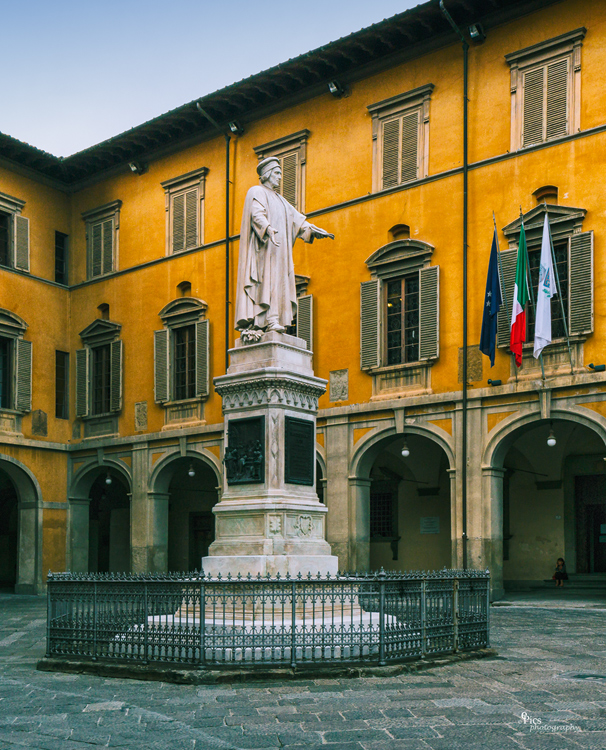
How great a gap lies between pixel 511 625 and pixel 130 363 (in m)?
13.7

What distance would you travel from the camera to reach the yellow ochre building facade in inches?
693

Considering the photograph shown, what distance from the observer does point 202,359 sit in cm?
2231

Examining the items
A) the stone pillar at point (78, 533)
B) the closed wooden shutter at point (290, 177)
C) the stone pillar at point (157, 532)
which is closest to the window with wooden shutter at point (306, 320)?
the closed wooden shutter at point (290, 177)

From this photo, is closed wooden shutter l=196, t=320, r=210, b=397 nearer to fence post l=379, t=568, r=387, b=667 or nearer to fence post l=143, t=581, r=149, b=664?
fence post l=143, t=581, r=149, b=664

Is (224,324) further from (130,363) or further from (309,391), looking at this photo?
(309,391)

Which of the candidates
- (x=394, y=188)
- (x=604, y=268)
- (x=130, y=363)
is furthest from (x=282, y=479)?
(x=130, y=363)

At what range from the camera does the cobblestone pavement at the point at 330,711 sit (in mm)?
6059

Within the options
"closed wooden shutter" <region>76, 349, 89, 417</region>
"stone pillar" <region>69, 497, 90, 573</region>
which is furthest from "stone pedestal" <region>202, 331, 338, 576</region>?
"stone pillar" <region>69, 497, 90, 573</region>

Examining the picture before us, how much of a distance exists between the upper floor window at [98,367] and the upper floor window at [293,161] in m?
6.05

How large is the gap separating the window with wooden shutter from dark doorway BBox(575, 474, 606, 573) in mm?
6850

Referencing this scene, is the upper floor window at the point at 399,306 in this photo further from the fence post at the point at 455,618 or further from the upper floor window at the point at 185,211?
the fence post at the point at 455,618

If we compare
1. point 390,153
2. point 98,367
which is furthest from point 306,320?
point 98,367

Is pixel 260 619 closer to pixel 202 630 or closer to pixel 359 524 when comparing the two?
pixel 202 630

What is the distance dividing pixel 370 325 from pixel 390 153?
3.67 m
